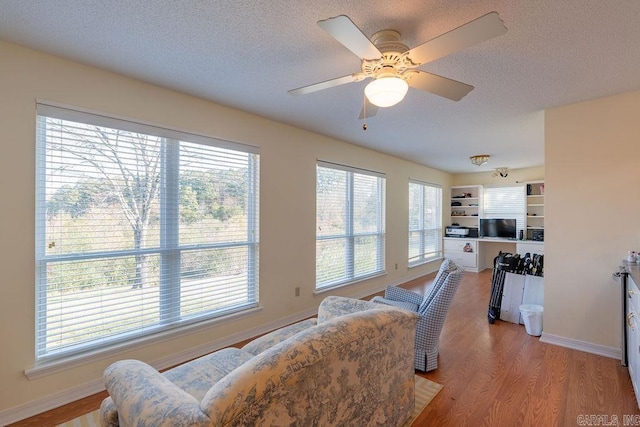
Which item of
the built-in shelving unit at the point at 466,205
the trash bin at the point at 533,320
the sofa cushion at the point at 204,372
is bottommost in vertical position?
the trash bin at the point at 533,320

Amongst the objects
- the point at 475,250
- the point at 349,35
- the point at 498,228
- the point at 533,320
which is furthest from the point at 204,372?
the point at 498,228

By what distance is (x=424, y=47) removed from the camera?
1519mm

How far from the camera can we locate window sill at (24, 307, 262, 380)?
2.05 metres

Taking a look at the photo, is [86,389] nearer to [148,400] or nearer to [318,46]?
[148,400]

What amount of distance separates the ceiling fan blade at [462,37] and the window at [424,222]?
4784 millimetres

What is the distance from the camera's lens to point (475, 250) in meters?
6.91

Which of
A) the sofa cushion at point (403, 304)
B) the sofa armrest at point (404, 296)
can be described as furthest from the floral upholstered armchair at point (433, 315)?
the sofa armrest at point (404, 296)

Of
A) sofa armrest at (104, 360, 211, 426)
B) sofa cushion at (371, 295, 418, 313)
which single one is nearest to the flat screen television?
sofa cushion at (371, 295, 418, 313)

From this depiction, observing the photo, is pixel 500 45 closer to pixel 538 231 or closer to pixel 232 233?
pixel 232 233

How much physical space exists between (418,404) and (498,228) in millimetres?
5925

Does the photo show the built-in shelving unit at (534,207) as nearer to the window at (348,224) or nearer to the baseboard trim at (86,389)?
the window at (348,224)

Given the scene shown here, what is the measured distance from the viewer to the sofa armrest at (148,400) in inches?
38.9

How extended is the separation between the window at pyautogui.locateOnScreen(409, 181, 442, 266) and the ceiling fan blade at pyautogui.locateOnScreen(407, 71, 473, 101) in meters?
4.40

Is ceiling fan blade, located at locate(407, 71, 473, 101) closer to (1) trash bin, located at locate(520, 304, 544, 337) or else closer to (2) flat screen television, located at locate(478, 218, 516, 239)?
(1) trash bin, located at locate(520, 304, 544, 337)
